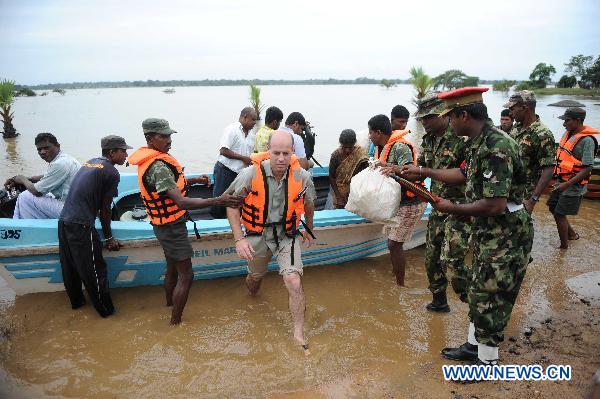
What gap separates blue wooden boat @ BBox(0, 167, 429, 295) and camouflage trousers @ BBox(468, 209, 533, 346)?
1863 mm

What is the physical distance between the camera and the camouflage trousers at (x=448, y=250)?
295 centimetres

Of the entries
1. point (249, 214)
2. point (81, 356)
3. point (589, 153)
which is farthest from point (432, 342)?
point (589, 153)

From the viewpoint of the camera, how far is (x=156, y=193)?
3.02 m

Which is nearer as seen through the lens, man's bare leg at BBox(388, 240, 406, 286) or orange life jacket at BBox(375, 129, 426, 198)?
orange life jacket at BBox(375, 129, 426, 198)

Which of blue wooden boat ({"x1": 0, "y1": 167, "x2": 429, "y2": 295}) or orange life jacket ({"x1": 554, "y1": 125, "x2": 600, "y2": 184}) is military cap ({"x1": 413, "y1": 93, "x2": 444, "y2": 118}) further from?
orange life jacket ({"x1": 554, "y1": 125, "x2": 600, "y2": 184})

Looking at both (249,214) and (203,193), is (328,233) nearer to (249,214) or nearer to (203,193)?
(249,214)

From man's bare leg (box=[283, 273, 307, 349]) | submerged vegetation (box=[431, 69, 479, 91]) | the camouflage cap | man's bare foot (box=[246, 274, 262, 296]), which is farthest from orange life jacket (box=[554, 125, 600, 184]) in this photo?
submerged vegetation (box=[431, 69, 479, 91])

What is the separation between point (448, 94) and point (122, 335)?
316 centimetres

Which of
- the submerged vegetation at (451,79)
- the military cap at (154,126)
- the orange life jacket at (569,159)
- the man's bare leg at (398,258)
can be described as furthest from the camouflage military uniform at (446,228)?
the submerged vegetation at (451,79)

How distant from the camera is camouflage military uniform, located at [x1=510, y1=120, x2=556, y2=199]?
12.5 feet

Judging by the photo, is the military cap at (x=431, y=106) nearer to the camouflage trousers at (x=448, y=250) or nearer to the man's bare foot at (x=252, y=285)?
the camouflage trousers at (x=448, y=250)

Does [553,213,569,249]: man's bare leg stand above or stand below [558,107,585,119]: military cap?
below

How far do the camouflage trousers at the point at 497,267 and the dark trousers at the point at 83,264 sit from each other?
118 inches

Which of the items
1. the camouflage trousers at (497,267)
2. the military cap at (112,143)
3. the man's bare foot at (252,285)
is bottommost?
the man's bare foot at (252,285)
